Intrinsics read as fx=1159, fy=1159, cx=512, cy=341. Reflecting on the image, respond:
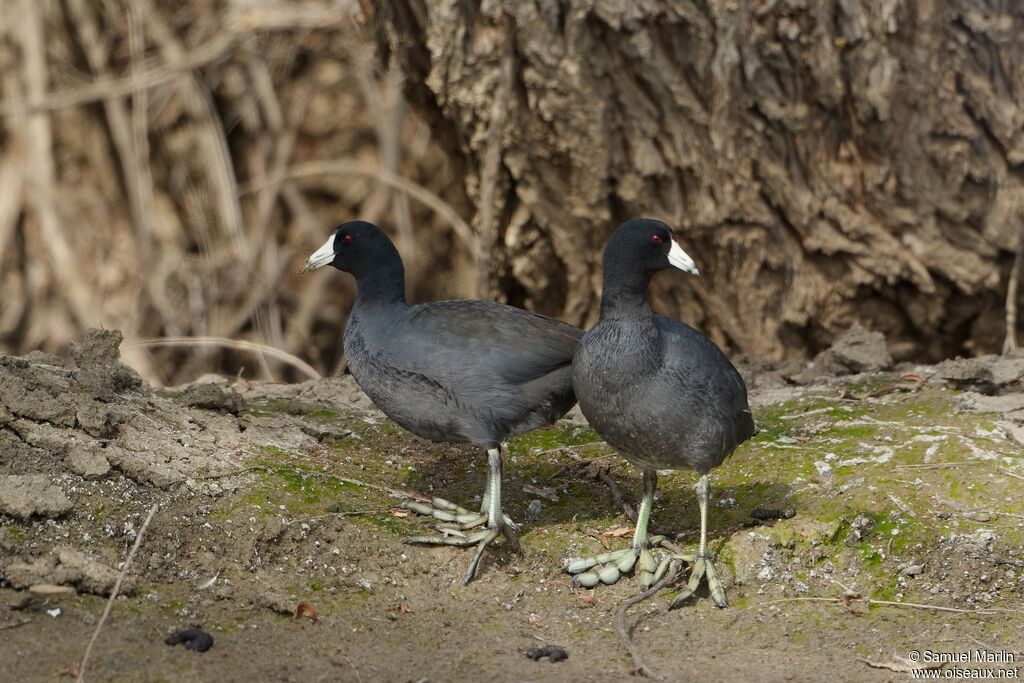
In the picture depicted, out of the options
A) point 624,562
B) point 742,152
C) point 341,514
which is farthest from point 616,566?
point 742,152

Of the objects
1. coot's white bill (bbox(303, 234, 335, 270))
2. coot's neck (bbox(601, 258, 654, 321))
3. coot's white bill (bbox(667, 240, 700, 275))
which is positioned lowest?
coot's white bill (bbox(303, 234, 335, 270))

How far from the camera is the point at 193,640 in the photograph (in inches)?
100

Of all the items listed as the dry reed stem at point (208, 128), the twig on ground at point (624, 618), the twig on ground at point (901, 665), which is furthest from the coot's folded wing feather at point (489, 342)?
the dry reed stem at point (208, 128)

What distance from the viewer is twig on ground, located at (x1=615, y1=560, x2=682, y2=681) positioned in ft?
8.59

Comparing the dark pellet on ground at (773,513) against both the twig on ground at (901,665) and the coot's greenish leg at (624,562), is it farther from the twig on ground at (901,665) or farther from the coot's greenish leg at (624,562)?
the twig on ground at (901,665)

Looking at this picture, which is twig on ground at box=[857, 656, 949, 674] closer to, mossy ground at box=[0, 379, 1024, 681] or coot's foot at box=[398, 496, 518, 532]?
mossy ground at box=[0, 379, 1024, 681]

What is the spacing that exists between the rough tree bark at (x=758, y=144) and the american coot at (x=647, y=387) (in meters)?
1.68

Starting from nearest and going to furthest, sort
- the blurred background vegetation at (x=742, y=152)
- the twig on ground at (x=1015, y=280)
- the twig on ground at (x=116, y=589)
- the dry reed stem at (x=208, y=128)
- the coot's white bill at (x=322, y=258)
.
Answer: the twig on ground at (x=116, y=589)
the coot's white bill at (x=322, y=258)
the blurred background vegetation at (x=742, y=152)
the twig on ground at (x=1015, y=280)
the dry reed stem at (x=208, y=128)

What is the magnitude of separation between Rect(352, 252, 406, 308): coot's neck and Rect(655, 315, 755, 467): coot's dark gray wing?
804 mm

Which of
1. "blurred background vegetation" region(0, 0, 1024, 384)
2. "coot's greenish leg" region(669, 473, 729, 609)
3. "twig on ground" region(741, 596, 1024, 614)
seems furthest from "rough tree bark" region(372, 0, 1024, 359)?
"twig on ground" region(741, 596, 1024, 614)

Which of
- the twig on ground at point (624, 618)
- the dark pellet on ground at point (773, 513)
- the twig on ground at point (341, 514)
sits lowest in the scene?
the twig on ground at point (624, 618)

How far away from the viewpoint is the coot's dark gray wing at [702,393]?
297 cm

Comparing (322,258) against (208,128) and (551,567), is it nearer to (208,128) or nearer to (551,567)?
(551,567)

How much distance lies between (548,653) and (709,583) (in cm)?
52
